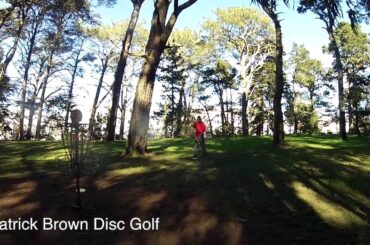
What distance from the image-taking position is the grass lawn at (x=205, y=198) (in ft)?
24.8

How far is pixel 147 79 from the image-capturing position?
15172 millimetres

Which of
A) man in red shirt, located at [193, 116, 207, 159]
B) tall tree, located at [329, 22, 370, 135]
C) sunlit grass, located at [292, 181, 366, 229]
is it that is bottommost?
sunlit grass, located at [292, 181, 366, 229]

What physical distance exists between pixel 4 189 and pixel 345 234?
738cm

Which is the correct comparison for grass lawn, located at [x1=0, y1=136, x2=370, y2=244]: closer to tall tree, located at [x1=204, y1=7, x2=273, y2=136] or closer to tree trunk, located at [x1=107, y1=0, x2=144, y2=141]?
tree trunk, located at [x1=107, y1=0, x2=144, y2=141]

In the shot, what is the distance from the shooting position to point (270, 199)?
9664 millimetres

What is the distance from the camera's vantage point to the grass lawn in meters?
7.56

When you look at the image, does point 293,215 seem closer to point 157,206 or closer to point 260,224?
Answer: point 260,224

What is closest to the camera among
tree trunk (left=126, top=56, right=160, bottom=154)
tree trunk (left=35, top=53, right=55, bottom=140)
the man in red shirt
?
tree trunk (left=126, top=56, right=160, bottom=154)

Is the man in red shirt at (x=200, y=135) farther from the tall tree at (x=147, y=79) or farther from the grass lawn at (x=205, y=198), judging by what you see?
the tall tree at (x=147, y=79)

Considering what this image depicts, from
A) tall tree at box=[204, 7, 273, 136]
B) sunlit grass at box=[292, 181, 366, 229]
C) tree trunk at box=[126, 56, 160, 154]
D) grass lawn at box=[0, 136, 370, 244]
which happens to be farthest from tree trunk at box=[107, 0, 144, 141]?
tall tree at box=[204, 7, 273, 136]

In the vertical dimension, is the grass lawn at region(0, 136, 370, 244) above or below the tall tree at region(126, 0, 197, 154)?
below

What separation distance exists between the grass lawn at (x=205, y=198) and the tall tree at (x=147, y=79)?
828mm

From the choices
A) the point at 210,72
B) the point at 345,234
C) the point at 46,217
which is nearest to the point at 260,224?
the point at 345,234

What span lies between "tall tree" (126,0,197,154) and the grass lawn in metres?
0.83
